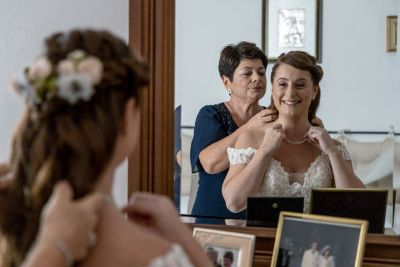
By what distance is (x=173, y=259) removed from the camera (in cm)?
89

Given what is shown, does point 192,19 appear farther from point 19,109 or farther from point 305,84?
point 19,109

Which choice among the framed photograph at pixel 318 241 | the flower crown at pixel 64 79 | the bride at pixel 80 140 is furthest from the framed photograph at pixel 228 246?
the flower crown at pixel 64 79

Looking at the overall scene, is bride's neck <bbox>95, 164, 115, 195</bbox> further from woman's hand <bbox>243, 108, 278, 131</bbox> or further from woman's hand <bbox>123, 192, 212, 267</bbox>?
woman's hand <bbox>243, 108, 278, 131</bbox>

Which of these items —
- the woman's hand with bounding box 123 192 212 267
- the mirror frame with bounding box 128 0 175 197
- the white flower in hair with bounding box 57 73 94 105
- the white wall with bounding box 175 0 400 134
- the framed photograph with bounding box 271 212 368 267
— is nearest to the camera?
the white flower in hair with bounding box 57 73 94 105

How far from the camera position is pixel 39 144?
0.86 meters

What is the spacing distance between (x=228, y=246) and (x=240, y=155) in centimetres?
23

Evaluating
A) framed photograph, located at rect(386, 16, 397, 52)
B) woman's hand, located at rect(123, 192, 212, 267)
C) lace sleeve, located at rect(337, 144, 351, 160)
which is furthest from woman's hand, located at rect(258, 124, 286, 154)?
woman's hand, located at rect(123, 192, 212, 267)

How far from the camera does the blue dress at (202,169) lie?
1467 mm

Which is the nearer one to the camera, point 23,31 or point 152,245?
point 152,245

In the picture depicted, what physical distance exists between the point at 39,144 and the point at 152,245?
193mm

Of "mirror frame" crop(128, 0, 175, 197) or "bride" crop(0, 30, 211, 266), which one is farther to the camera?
"mirror frame" crop(128, 0, 175, 197)

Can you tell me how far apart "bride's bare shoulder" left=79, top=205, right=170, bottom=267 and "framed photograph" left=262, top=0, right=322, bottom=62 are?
2.13ft

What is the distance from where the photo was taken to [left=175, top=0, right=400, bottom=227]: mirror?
137 cm

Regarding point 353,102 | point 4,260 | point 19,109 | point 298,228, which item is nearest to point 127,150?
point 4,260
